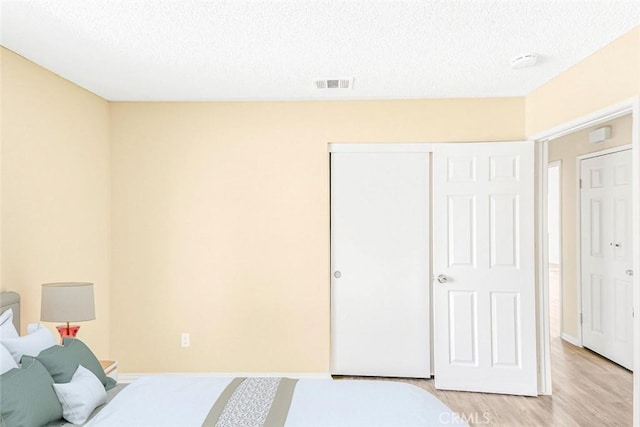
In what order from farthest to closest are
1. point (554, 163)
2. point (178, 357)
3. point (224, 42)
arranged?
point (554, 163) < point (178, 357) < point (224, 42)

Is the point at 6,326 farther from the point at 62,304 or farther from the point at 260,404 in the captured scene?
the point at 260,404

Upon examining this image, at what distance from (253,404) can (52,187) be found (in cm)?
216

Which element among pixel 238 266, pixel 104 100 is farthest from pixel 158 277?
pixel 104 100

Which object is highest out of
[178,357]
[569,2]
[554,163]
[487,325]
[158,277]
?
[569,2]

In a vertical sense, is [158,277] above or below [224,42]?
below

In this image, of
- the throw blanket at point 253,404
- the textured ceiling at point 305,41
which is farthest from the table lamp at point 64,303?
the textured ceiling at point 305,41

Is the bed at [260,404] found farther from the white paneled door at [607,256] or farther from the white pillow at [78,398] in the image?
the white paneled door at [607,256]

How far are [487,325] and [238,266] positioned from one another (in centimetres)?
221

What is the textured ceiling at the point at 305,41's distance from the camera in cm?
201

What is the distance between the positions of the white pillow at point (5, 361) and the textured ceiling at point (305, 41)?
1648 mm

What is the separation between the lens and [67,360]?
1970 mm

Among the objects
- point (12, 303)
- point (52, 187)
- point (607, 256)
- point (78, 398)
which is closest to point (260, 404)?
point (78, 398)

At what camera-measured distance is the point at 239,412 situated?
1835mm

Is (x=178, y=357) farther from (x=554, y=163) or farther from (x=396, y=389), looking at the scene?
(x=554, y=163)
